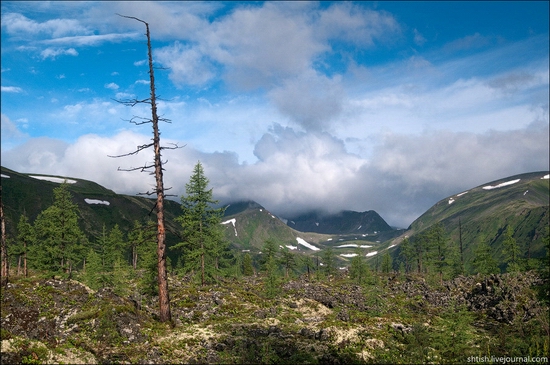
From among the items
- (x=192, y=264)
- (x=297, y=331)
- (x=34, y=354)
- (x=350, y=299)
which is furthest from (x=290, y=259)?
(x=34, y=354)

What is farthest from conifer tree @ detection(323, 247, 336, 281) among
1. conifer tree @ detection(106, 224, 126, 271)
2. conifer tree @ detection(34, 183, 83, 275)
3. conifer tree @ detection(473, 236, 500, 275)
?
conifer tree @ detection(34, 183, 83, 275)

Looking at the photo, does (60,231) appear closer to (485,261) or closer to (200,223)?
(200,223)

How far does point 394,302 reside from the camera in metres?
47.4

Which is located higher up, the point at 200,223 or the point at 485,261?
the point at 200,223

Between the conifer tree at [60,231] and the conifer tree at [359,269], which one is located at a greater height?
the conifer tree at [60,231]

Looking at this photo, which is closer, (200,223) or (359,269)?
(200,223)

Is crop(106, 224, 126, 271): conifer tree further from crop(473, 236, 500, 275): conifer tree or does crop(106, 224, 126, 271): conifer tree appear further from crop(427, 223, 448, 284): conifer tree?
crop(473, 236, 500, 275): conifer tree

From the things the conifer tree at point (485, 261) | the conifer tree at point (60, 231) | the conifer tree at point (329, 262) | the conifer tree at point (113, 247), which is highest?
the conifer tree at point (60, 231)

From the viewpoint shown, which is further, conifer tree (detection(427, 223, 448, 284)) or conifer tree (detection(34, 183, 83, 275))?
conifer tree (detection(427, 223, 448, 284))

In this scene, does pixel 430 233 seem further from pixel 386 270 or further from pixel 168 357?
pixel 168 357

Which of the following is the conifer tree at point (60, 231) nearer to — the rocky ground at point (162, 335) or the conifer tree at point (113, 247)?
the rocky ground at point (162, 335)

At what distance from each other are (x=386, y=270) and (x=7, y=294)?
120 meters

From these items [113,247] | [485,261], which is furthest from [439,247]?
[113,247]

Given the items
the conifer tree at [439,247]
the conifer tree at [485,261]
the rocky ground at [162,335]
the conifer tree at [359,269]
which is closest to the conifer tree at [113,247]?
the rocky ground at [162,335]
